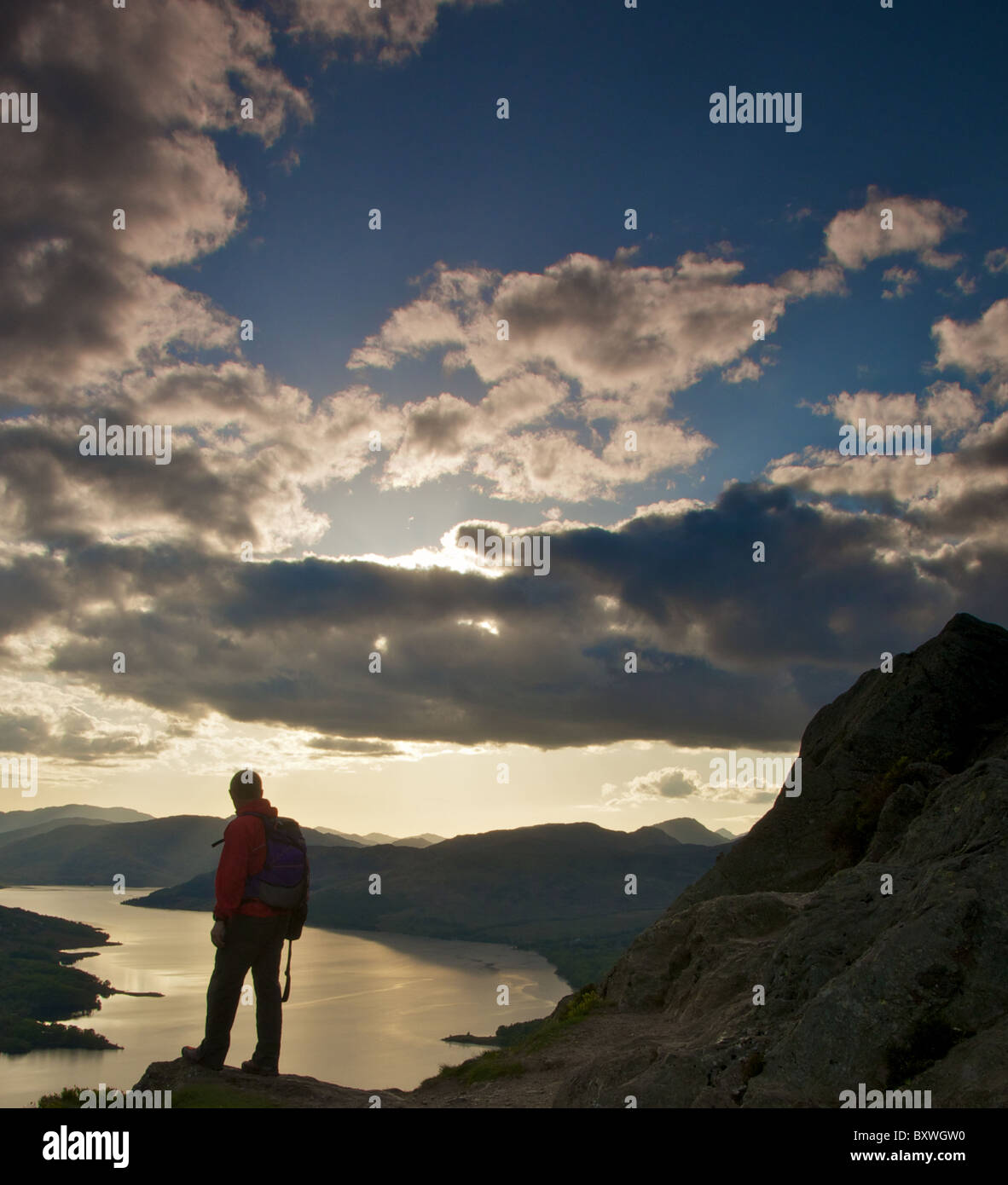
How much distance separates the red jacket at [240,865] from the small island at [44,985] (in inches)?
3996

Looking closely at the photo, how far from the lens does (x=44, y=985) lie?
128 m

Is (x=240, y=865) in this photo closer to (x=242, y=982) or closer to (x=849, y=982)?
(x=242, y=982)

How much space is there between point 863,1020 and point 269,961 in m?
7.70

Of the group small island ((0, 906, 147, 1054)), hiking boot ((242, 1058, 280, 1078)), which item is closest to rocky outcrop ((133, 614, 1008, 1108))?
hiking boot ((242, 1058, 280, 1078))

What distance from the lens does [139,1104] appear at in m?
10.2

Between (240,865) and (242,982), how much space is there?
1643 mm

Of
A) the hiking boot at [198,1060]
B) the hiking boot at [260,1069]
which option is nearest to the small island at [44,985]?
the hiking boot at [260,1069]

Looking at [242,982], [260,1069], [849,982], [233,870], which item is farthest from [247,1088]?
[849,982]

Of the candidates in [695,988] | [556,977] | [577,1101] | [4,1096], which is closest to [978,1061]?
[577,1101]

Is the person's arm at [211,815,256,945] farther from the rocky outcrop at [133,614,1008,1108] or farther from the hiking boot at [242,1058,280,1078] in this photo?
the rocky outcrop at [133,614,1008,1108]

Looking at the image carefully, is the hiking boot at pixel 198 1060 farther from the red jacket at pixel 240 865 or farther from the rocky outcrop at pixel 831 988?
the red jacket at pixel 240 865

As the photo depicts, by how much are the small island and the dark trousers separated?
10042cm

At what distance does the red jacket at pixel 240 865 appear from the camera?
11.2m
